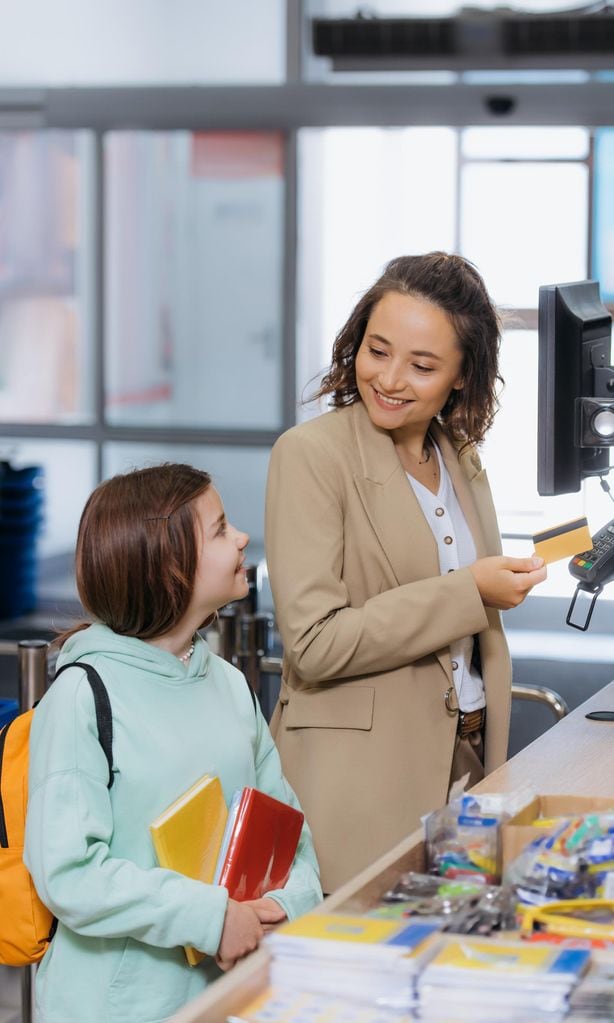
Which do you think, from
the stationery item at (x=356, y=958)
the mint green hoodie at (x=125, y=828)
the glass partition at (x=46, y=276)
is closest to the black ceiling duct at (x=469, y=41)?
the glass partition at (x=46, y=276)

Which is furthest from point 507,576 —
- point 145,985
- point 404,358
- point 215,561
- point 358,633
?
point 145,985

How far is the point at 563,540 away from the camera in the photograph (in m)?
2.02

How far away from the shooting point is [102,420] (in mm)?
7035

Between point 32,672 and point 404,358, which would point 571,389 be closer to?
point 404,358

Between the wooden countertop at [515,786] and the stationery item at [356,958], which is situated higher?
the stationery item at [356,958]

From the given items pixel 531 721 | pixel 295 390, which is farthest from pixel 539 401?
pixel 295 390

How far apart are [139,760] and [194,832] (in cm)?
10

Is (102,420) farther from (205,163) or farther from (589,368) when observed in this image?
(589,368)

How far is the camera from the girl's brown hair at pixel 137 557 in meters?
1.65

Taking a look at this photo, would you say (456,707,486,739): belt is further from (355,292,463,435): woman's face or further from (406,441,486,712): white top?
(355,292,463,435): woman's face

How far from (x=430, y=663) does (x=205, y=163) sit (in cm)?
524

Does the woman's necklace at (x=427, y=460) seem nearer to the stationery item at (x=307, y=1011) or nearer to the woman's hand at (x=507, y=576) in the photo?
the woman's hand at (x=507, y=576)

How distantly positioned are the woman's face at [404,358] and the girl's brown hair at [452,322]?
2cm

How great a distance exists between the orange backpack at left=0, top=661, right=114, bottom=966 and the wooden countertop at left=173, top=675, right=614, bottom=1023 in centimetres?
40
